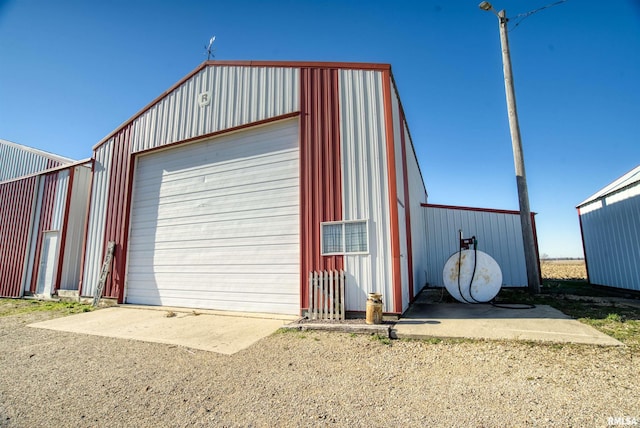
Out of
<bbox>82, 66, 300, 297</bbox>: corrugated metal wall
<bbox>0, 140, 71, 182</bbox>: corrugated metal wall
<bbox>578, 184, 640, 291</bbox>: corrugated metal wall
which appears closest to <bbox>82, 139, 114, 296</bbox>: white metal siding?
<bbox>82, 66, 300, 297</bbox>: corrugated metal wall

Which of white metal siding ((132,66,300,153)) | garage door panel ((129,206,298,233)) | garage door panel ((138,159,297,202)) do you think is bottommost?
garage door panel ((129,206,298,233))

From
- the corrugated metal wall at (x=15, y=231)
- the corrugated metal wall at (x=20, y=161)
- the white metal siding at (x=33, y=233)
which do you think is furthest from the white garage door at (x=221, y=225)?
the corrugated metal wall at (x=20, y=161)

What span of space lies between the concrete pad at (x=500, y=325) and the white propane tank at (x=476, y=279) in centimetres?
94

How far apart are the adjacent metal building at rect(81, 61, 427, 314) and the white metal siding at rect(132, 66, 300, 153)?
0.12 feet

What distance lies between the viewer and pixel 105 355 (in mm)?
4836

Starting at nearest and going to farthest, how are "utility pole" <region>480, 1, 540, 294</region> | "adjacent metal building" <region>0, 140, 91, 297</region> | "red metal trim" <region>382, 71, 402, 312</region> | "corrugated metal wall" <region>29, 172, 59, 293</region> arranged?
"red metal trim" <region>382, 71, 402, 312</region>, "utility pole" <region>480, 1, 540, 294</region>, "adjacent metal building" <region>0, 140, 91, 297</region>, "corrugated metal wall" <region>29, 172, 59, 293</region>

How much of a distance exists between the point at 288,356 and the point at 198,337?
2.17 metres

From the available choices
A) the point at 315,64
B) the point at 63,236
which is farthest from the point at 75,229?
the point at 315,64

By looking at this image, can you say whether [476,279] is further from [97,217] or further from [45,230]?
[45,230]

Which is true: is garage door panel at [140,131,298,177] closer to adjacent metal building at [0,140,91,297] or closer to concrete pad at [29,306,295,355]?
concrete pad at [29,306,295,355]

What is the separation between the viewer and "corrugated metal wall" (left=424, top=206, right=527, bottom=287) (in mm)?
11422

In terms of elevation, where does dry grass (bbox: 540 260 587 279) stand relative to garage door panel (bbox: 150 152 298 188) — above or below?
below

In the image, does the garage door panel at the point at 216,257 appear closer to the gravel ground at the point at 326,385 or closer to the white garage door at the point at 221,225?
the white garage door at the point at 221,225

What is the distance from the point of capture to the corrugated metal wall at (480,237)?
11.4 metres
